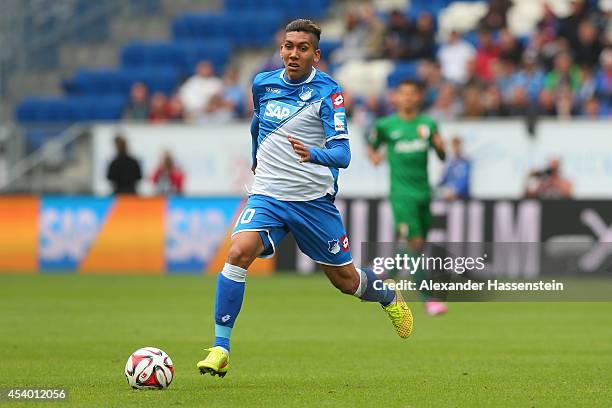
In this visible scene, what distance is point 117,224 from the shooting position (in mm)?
23375

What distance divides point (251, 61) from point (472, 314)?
1488 cm

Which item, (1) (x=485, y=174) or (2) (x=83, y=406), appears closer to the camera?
(2) (x=83, y=406)

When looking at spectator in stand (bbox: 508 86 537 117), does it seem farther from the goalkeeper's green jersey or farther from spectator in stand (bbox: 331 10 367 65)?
the goalkeeper's green jersey

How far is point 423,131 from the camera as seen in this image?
15.8 m

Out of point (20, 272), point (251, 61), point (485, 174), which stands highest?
point (251, 61)

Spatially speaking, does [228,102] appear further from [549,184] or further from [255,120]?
[255,120]

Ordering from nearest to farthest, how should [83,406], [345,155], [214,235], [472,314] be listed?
[83,406] → [345,155] → [472,314] → [214,235]

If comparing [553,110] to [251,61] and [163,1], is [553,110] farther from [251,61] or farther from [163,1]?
[163,1]

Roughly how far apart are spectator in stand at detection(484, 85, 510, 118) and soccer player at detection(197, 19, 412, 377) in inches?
560

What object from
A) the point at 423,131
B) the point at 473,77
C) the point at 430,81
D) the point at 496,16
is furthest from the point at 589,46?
the point at 423,131

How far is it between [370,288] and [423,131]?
5.59 meters

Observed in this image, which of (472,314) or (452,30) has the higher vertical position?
(452,30)

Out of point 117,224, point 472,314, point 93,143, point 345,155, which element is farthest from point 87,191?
point 345,155

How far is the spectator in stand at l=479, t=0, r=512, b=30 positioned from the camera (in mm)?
26578
